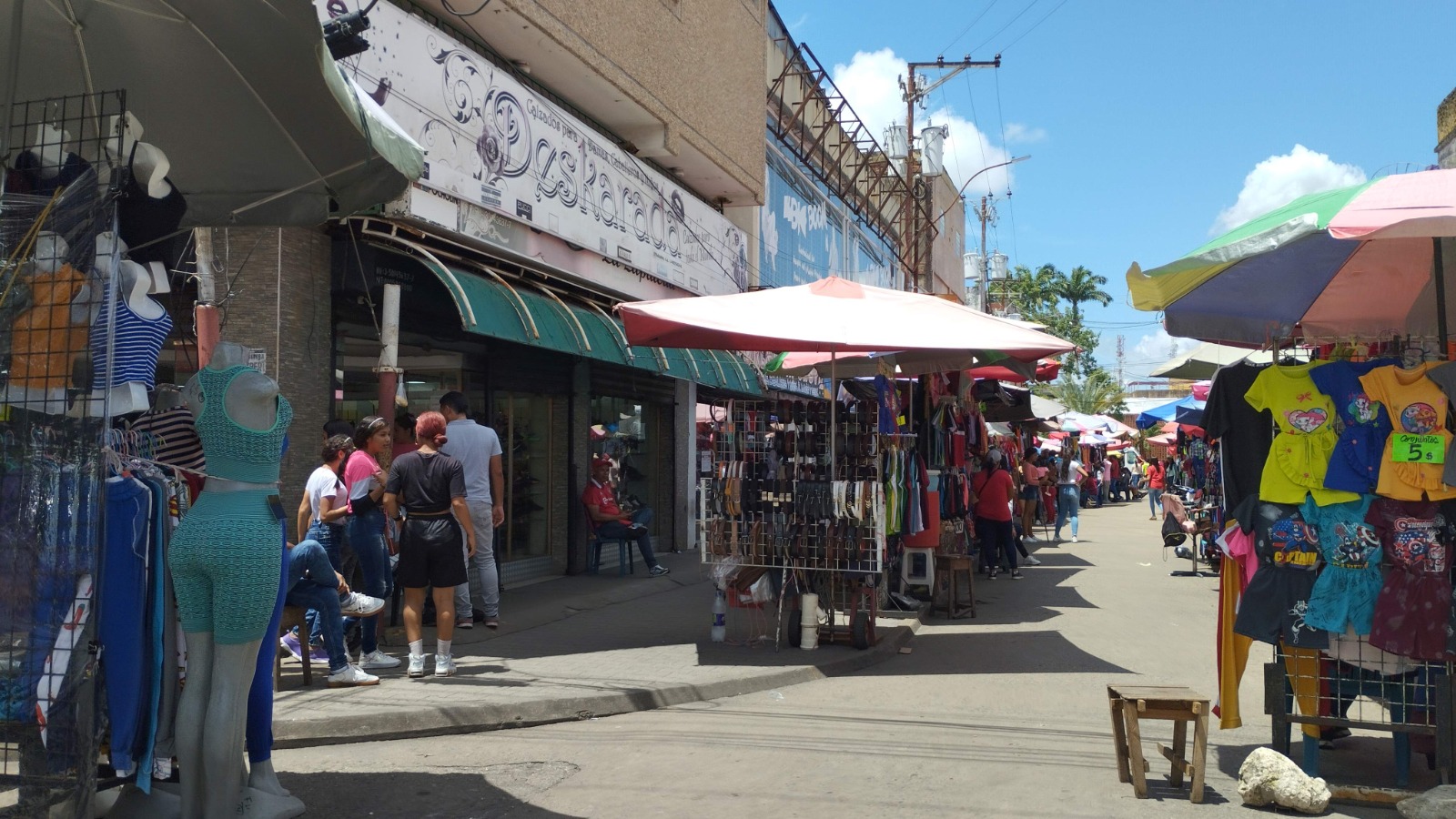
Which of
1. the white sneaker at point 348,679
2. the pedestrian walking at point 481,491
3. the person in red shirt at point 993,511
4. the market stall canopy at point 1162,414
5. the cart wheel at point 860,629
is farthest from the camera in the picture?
the market stall canopy at point 1162,414

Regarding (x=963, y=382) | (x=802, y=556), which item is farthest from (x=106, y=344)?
(x=963, y=382)

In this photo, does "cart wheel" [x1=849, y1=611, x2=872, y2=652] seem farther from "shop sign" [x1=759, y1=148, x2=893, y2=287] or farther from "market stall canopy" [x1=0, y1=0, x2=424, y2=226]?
"shop sign" [x1=759, y1=148, x2=893, y2=287]

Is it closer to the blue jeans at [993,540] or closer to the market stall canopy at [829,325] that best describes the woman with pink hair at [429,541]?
the market stall canopy at [829,325]

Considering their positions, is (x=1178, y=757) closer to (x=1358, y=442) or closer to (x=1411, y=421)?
(x=1358, y=442)

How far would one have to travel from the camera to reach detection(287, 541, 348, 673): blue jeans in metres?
7.20

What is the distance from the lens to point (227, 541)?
446cm

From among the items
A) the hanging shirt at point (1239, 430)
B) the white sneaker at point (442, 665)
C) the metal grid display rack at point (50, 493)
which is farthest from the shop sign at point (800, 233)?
the metal grid display rack at point (50, 493)

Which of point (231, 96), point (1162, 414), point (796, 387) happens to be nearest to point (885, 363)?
point (231, 96)

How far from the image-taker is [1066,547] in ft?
74.9

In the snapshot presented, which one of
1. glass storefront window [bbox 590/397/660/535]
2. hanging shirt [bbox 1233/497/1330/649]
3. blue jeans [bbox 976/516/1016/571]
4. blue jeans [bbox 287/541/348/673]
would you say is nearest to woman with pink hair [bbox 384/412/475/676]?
blue jeans [bbox 287/541/348/673]

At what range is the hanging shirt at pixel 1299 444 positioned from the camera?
5.73m

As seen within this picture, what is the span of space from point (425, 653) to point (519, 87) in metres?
6.67

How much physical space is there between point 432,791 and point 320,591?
2.29 m

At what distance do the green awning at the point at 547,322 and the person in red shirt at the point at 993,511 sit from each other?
164 inches
